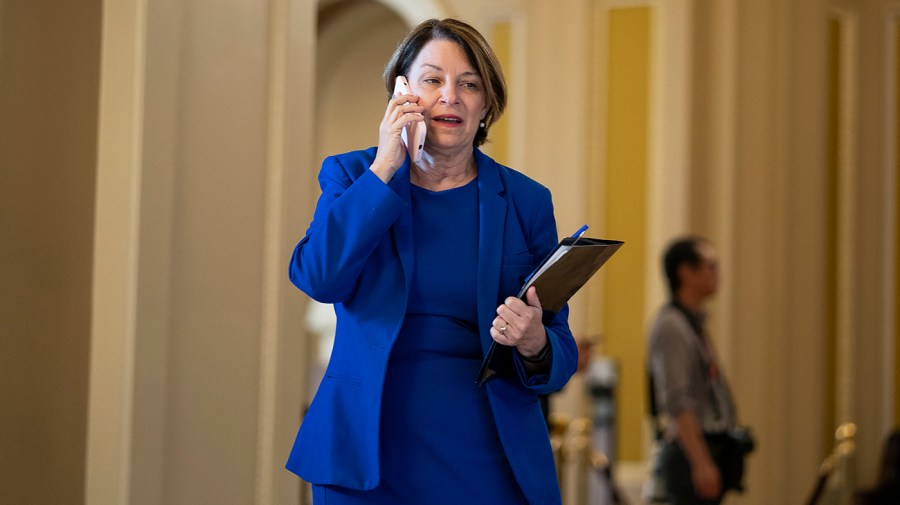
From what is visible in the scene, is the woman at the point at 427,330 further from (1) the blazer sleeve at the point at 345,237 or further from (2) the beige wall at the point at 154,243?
(2) the beige wall at the point at 154,243

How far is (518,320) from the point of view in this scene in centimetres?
211

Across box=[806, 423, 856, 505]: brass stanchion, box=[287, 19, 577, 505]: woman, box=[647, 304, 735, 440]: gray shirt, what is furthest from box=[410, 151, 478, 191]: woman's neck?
box=[806, 423, 856, 505]: brass stanchion

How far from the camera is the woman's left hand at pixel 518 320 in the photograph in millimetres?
2107

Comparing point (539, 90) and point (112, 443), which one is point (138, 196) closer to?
point (112, 443)

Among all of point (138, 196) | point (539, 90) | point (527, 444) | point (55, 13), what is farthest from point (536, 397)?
point (539, 90)

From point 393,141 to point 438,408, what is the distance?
1.69 ft

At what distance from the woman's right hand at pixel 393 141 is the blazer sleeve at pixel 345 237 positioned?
0.03 meters

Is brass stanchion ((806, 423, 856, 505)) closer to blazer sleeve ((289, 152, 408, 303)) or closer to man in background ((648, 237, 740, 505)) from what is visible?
man in background ((648, 237, 740, 505))

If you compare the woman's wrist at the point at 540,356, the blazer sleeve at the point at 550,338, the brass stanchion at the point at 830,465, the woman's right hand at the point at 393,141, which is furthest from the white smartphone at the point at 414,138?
the brass stanchion at the point at 830,465

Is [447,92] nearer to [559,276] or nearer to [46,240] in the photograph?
[559,276]

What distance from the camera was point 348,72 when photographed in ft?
37.3

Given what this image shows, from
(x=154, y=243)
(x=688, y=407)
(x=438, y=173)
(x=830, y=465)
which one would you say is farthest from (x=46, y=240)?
(x=830, y=465)

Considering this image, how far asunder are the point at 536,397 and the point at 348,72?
9.32 m

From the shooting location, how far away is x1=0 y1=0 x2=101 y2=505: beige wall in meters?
3.50
